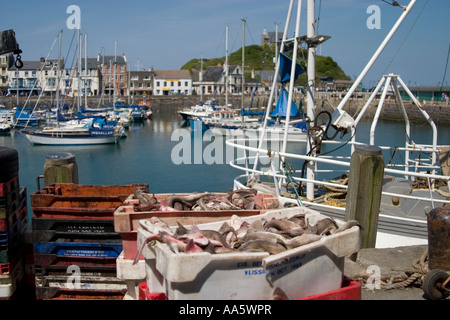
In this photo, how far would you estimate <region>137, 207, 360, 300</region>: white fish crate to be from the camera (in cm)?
336

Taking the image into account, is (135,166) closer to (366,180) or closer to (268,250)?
(366,180)

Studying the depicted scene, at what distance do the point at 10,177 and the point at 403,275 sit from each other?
4.82m

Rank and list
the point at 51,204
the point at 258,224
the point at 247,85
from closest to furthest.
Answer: the point at 258,224 → the point at 51,204 → the point at 247,85

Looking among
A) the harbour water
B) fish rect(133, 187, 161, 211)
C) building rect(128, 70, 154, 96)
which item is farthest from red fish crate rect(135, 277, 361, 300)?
A: building rect(128, 70, 154, 96)

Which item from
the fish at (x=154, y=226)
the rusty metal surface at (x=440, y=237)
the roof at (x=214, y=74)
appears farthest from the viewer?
the roof at (x=214, y=74)

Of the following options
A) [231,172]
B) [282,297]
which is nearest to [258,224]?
[282,297]

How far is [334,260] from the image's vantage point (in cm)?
395

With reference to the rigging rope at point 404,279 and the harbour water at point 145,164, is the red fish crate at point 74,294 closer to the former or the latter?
the rigging rope at point 404,279

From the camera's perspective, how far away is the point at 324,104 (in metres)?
88.4

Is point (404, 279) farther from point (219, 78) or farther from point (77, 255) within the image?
point (219, 78)

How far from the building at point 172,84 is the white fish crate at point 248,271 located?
115465 millimetres

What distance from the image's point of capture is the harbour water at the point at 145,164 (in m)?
28.3

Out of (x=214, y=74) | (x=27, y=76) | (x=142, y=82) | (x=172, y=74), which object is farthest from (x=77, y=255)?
(x=172, y=74)

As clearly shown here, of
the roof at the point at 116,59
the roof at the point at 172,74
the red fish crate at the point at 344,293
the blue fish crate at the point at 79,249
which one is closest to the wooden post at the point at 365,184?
the red fish crate at the point at 344,293
